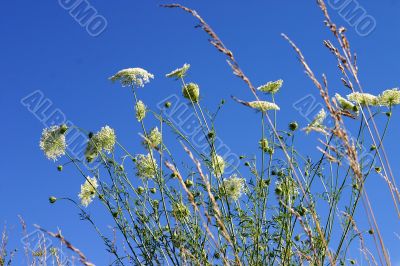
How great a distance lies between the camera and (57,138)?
438cm

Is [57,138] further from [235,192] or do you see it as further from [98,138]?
→ [235,192]

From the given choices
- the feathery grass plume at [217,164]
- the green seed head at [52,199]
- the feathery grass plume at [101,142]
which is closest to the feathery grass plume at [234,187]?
the feathery grass plume at [217,164]

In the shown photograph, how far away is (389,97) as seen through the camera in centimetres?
372

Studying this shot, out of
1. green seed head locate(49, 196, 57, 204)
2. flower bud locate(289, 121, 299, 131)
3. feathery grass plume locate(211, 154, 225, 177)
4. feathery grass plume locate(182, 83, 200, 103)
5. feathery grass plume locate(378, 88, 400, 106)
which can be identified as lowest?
green seed head locate(49, 196, 57, 204)

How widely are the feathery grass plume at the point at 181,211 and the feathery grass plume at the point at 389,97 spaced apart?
1.52m

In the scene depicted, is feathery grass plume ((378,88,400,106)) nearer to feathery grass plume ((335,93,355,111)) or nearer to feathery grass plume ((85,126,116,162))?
feathery grass plume ((335,93,355,111))

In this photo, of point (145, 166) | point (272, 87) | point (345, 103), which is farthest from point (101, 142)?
point (345, 103)

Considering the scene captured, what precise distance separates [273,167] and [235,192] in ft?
1.11

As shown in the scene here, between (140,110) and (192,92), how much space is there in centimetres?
40

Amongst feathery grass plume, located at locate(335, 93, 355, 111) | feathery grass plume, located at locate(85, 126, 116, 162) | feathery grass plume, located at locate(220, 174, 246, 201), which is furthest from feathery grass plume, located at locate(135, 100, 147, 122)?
feathery grass plume, located at locate(335, 93, 355, 111)

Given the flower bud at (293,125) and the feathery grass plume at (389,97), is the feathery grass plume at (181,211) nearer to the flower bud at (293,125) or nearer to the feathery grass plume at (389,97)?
the flower bud at (293,125)

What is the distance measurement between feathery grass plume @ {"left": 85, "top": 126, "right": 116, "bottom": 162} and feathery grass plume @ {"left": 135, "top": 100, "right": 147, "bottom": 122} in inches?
12.1

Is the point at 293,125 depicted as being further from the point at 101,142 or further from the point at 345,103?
the point at 101,142

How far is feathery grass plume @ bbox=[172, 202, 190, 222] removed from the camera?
394cm
